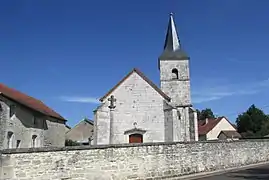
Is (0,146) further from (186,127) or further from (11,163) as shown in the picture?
(186,127)

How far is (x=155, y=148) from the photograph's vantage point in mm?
14211

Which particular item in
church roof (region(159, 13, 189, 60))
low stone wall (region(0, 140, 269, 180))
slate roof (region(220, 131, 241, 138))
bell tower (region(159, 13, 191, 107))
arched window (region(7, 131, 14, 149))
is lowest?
low stone wall (region(0, 140, 269, 180))

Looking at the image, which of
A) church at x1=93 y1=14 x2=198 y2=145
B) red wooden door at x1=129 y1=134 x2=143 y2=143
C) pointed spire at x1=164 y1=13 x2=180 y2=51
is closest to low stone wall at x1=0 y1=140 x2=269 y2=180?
church at x1=93 y1=14 x2=198 y2=145

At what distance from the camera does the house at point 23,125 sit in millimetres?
21797

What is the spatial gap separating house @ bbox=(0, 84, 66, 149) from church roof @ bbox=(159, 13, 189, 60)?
12.4 m

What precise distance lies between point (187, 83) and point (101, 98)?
27.5ft

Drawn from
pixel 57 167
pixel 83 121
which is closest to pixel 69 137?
pixel 83 121

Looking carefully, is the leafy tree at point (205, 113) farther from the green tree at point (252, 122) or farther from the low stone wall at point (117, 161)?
the low stone wall at point (117, 161)

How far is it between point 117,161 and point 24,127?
14733 millimetres

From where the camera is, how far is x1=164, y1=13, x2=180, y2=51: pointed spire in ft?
102

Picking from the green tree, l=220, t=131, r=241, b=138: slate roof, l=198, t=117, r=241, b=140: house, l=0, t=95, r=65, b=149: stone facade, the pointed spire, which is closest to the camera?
l=0, t=95, r=65, b=149: stone facade

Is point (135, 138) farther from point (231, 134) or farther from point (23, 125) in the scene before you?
point (231, 134)

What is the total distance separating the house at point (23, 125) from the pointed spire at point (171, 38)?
520 inches

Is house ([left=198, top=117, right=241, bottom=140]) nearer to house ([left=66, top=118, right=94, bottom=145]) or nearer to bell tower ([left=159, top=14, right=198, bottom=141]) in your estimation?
house ([left=66, top=118, right=94, bottom=145])
